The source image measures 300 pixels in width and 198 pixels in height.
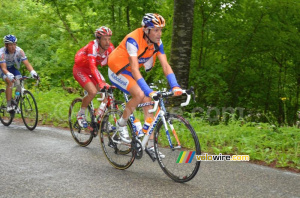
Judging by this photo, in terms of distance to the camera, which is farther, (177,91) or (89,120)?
(89,120)

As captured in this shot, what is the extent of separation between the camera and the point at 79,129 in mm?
7461

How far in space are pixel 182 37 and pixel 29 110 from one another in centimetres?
436

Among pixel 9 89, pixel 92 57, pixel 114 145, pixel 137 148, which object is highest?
pixel 92 57

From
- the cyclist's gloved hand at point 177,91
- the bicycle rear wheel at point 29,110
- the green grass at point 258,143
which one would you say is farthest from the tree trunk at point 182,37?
the cyclist's gloved hand at point 177,91

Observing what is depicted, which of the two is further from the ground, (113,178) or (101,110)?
(101,110)

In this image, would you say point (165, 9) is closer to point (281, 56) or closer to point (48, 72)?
point (281, 56)

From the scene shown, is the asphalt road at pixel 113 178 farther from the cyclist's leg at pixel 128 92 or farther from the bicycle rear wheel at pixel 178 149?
Answer: the cyclist's leg at pixel 128 92

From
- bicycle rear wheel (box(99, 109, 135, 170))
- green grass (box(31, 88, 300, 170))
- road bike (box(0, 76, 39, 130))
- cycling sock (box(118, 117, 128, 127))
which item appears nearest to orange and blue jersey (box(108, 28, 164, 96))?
cycling sock (box(118, 117, 128, 127))

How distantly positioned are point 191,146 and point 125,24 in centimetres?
862

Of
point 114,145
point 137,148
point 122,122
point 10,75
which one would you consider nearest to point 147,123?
point 137,148

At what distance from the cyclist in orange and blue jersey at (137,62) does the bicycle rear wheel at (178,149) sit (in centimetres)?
28

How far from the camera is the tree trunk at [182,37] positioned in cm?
907

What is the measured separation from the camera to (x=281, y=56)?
464 inches

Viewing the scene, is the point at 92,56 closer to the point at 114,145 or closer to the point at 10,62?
the point at 114,145
